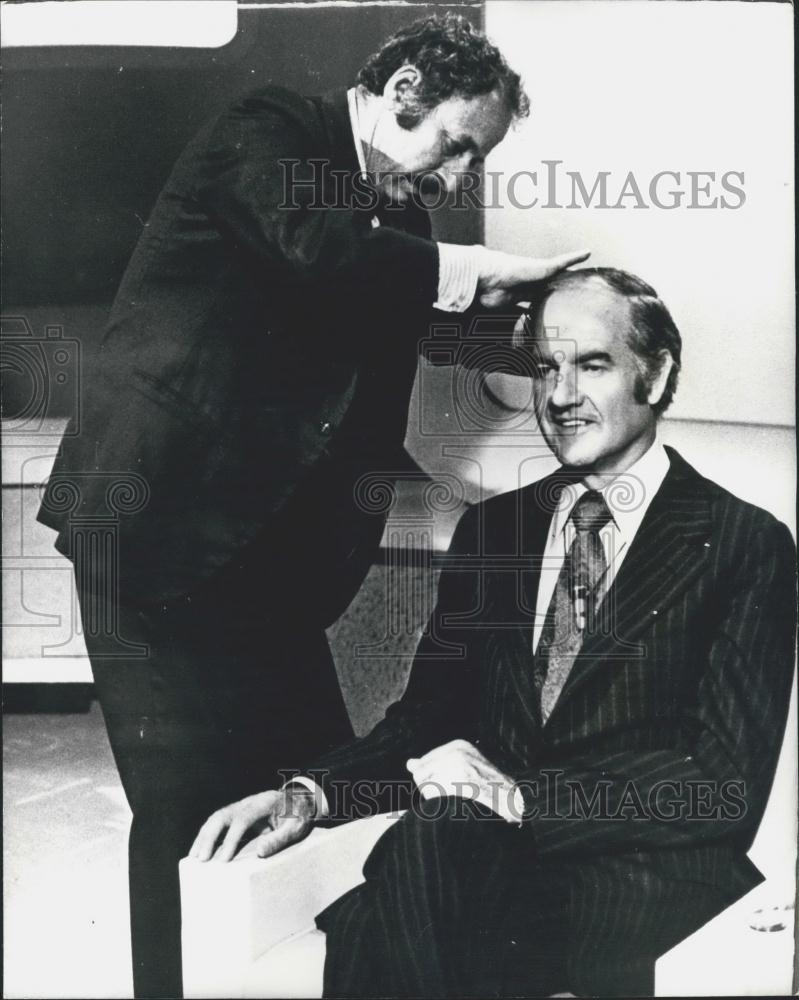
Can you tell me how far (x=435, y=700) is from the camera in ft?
8.59

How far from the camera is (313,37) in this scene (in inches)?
103

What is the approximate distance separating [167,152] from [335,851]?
1.78 meters

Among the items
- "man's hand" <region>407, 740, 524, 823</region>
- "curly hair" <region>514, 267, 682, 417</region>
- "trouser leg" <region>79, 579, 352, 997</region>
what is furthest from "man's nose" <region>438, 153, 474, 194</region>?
"man's hand" <region>407, 740, 524, 823</region>

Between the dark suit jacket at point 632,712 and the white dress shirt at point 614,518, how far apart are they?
21 mm

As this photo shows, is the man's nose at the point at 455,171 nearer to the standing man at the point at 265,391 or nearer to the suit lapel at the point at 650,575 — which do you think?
the standing man at the point at 265,391

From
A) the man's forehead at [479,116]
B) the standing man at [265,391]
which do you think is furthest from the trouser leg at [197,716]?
the man's forehead at [479,116]

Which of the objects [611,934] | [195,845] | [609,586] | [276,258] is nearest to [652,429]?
[609,586]

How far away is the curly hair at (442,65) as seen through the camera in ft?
8.50

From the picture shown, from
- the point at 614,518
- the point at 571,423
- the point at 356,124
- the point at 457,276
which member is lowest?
the point at 614,518

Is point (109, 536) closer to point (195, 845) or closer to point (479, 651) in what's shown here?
point (195, 845)

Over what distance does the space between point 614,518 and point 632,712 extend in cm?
47

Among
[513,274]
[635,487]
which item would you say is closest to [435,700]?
[635,487]

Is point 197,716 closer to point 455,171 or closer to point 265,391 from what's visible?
point 265,391

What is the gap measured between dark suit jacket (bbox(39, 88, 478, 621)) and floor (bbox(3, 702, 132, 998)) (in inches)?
19.3
